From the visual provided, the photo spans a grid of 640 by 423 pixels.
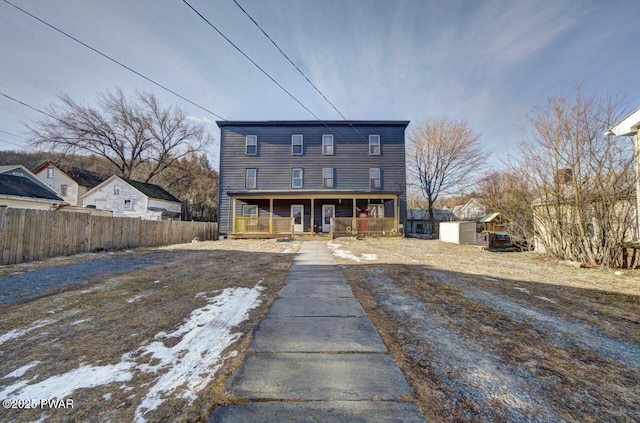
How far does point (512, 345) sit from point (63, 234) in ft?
39.9

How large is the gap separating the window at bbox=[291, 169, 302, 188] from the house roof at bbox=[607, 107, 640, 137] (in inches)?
564

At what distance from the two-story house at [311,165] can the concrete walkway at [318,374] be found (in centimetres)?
1443

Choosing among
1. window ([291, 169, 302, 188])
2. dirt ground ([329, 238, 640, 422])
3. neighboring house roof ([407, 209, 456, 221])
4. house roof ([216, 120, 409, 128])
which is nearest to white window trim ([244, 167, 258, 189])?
window ([291, 169, 302, 188])

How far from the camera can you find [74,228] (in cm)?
874

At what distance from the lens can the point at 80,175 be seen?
29.3 m

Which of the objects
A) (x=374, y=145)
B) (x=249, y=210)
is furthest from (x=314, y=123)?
(x=249, y=210)

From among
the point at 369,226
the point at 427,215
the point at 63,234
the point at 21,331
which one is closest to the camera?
the point at 21,331

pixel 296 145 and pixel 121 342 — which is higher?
pixel 296 145

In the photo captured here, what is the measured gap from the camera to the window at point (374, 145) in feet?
58.3

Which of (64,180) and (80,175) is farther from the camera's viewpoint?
(80,175)

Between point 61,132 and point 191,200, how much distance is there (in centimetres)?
1221

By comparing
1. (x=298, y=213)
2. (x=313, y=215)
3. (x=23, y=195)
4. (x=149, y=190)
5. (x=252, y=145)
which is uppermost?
(x=252, y=145)

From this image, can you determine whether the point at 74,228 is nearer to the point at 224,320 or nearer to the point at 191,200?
the point at 224,320

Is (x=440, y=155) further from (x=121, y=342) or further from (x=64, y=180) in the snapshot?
(x=64, y=180)
